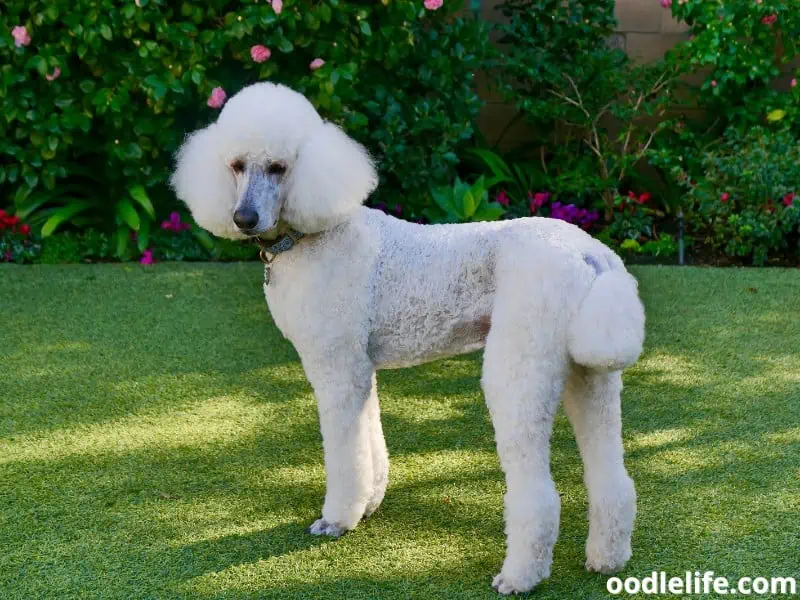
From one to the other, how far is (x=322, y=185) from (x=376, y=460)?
85 centimetres

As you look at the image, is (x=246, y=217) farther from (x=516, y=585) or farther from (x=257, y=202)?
(x=516, y=585)

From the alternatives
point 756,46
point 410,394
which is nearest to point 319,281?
point 410,394

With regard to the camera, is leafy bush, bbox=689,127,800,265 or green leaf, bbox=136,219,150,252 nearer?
leafy bush, bbox=689,127,800,265

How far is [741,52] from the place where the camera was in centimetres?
568

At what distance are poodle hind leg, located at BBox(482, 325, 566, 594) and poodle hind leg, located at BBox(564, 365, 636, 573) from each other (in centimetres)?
14

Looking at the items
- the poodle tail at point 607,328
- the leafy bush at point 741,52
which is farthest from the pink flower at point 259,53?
the poodle tail at point 607,328

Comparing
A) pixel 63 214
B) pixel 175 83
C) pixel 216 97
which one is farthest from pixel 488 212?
pixel 63 214

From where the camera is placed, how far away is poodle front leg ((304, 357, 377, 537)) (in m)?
2.46

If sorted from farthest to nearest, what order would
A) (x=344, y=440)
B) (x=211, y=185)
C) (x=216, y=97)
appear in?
(x=216, y=97)
(x=344, y=440)
(x=211, y=185)

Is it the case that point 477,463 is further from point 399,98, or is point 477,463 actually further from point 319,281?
point 399,98

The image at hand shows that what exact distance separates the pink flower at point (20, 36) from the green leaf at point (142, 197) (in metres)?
0.99

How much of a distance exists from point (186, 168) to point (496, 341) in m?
0.96

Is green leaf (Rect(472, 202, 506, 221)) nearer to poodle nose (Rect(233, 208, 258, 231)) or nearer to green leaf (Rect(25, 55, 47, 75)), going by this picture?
green leaf (Rect(25, 55, 47, 75))

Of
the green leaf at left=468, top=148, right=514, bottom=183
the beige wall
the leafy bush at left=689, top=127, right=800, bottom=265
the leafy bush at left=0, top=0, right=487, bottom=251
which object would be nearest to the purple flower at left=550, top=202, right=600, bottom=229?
the green leaf at left=468, top=148, right=514, bottom=183
